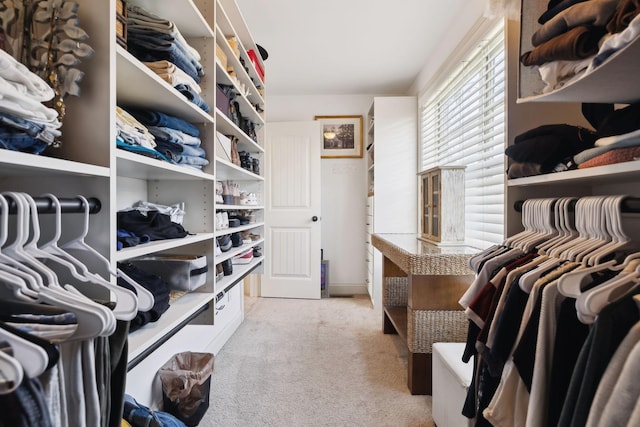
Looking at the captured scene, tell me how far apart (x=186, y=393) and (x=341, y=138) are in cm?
314

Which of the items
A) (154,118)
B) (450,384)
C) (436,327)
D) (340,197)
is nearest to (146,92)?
(154,118)

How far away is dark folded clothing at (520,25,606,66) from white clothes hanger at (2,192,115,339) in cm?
113

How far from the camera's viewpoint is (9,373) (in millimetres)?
417

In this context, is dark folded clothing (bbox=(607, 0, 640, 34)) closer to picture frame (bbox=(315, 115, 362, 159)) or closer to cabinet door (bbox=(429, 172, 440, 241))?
cabinet door (bbox=(429, 172, 440, 241))

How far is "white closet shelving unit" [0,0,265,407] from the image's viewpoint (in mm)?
804

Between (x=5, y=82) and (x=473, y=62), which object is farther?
(x=473, y=62)

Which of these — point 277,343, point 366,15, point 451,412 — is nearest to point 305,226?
point 277,343

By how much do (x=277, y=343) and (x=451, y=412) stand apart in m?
1.44

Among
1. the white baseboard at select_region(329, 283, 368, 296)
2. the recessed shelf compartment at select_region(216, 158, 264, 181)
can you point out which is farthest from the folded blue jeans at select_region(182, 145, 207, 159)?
the white baseboard at select_region(329, 283, 368, 296)

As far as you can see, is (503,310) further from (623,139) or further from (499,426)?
(623,139)

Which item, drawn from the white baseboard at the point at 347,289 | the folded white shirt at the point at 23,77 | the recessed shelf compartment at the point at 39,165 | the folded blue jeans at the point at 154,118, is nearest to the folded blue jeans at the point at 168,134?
the folded blue jeans at the point at 154,118

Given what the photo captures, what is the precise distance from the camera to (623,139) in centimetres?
71

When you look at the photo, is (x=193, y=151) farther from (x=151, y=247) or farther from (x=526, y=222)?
(x=526, y=222)

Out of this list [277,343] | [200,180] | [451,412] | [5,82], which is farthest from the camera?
[277,343]
